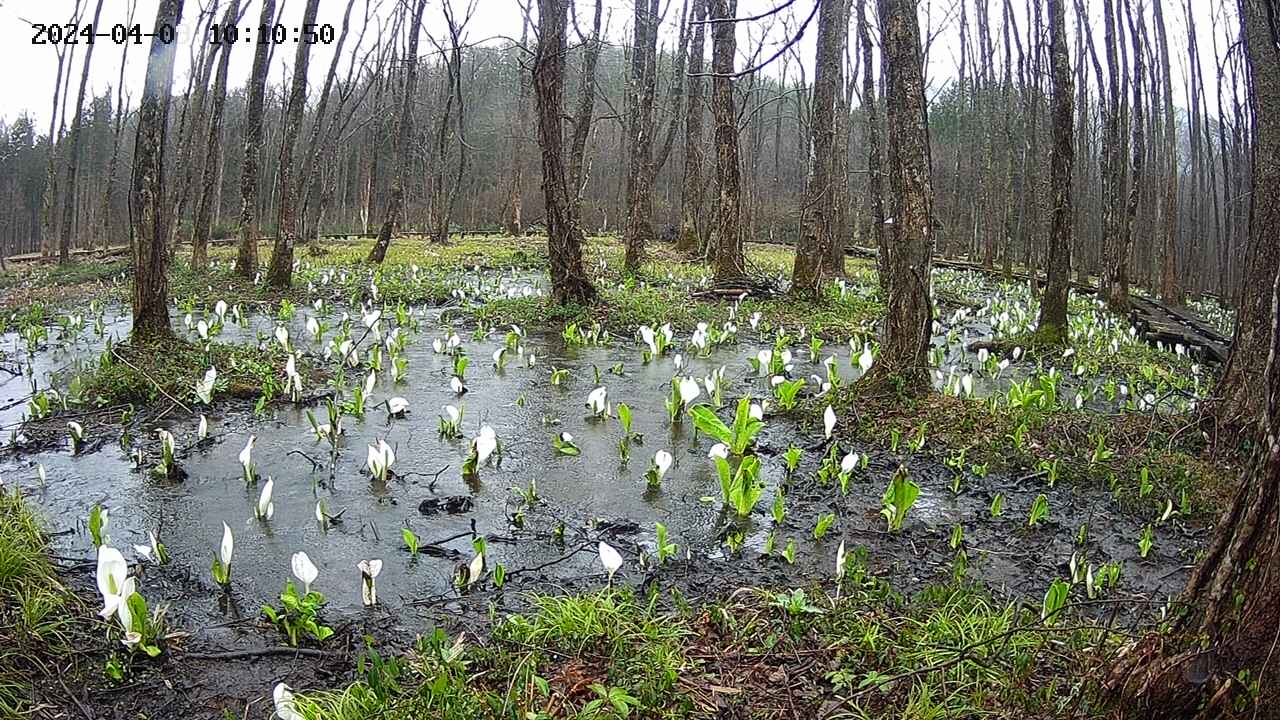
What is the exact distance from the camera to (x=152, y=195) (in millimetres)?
6637

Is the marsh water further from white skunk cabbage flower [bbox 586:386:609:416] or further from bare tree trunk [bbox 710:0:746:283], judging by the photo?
bare tree trunk [bbox 710:0:746:283]

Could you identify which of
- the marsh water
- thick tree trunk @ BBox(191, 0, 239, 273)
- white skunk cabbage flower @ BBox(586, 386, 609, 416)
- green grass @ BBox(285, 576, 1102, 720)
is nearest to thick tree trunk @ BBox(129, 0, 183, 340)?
the marsh water

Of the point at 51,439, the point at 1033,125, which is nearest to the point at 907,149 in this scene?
the point at 51,439

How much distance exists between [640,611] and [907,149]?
406 cm

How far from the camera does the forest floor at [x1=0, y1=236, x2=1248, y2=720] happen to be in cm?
257

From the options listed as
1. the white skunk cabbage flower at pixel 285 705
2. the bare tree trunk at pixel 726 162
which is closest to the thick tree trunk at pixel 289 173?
the bare tree trunk at pixel 726 162

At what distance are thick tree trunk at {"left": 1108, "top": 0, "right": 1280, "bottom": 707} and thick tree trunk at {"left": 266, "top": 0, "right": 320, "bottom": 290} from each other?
1243 cm

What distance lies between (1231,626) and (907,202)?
427cm

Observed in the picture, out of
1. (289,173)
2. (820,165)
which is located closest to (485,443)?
(820,165)

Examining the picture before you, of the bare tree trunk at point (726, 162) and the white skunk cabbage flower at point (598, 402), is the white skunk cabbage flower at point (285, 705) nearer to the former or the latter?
the white skunk cabbage flower at point (598, 402)

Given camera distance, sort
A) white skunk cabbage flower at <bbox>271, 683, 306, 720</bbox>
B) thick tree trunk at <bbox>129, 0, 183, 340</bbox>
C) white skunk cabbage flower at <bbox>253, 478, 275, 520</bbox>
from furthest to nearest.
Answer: thick tree trunk at <bbox>129, 0, 183, 340</bbox> < white skunk cabbage flower at <bbox>253, 478, 275, 520</bbox> < white skunk cabbage flower at <bbox>271, 683, 306, 720</bbox>

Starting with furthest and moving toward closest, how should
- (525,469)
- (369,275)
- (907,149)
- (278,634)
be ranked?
1. (369,275)
2. (907,149)
3. (525,469)
4. (278,634)

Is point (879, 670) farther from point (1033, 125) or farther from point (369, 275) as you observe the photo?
point (1033, 125)

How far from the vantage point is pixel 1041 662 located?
269 cm
